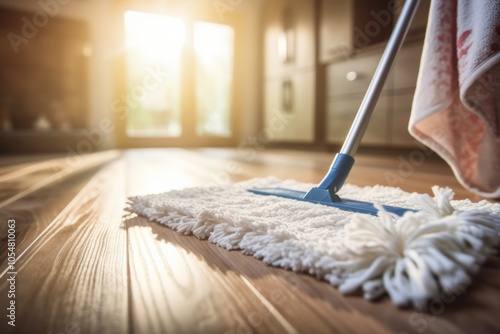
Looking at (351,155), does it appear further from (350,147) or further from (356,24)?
(356,24)

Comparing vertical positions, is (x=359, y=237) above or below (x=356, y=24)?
below

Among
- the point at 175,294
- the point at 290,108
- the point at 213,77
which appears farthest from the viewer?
the point at 213,77

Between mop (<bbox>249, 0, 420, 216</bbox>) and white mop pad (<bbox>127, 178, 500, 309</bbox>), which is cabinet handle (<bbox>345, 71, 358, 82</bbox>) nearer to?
mop (<bbox>249, 0, 420, 216</bbox>)

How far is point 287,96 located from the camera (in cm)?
295

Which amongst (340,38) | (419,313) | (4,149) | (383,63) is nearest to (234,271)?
(419,313)

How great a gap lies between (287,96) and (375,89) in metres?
2.38

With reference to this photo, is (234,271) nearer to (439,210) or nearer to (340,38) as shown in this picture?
(439,210)

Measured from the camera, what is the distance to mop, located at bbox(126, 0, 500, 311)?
0.92 ft

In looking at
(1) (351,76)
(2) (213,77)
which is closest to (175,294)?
(1) (351,76)

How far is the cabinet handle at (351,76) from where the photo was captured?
2.18m

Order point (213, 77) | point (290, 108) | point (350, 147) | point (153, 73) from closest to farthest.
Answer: point (350, 147) < point (290, 108) < point (153, 73) < point (213, 77)

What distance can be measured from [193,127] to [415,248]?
3.15 meters

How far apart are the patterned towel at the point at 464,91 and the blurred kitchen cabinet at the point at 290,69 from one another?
1.87 meters

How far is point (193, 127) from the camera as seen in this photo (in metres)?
3.36
